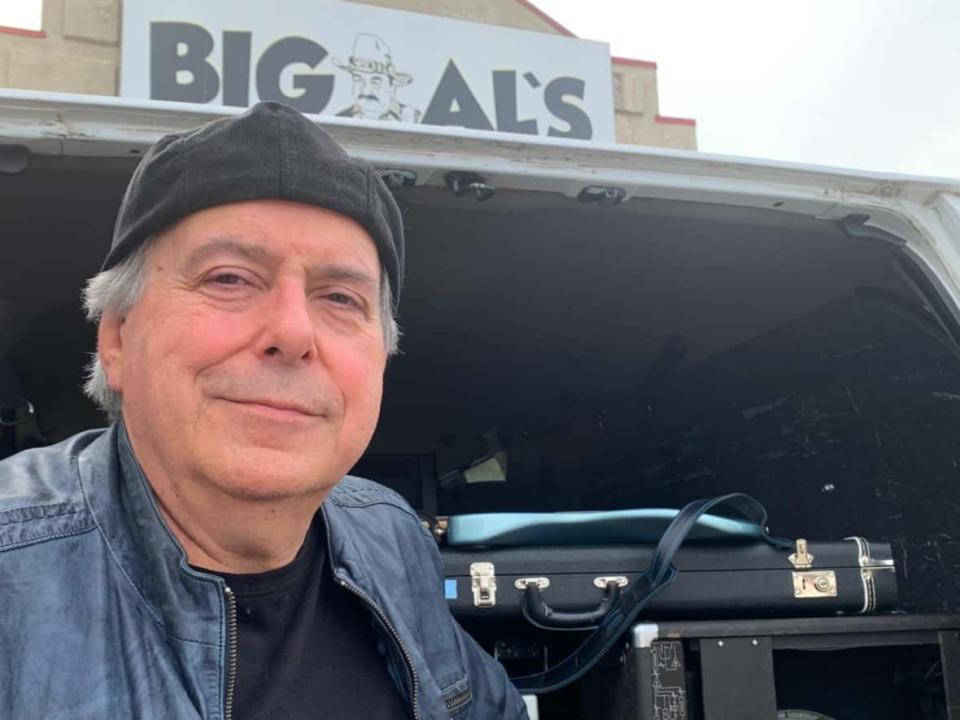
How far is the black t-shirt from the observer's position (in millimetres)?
1109

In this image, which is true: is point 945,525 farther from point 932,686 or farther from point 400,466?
point 400,466

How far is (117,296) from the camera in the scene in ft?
3.85

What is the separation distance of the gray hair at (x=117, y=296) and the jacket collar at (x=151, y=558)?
6.8 inches

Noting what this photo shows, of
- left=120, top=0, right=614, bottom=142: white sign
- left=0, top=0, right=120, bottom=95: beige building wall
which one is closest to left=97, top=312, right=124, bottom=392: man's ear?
left=120, top=0, right=614, bottom=142: white sign

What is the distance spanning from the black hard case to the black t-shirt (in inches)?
17.0

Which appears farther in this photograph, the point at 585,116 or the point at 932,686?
the point at 585,116

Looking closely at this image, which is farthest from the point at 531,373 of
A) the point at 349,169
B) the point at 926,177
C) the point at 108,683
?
the point at 108,683

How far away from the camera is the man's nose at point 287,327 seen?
1.07 m

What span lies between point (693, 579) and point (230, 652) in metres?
1.03

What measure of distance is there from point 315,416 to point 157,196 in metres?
0.36

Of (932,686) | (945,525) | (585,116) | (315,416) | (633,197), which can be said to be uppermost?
(585,116)

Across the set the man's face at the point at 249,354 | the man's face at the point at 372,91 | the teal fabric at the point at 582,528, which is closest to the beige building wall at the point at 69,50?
the man's face at the point at 372,91

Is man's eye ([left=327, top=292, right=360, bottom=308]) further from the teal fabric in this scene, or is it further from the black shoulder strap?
the black shoulder strap

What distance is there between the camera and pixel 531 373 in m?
3.70
